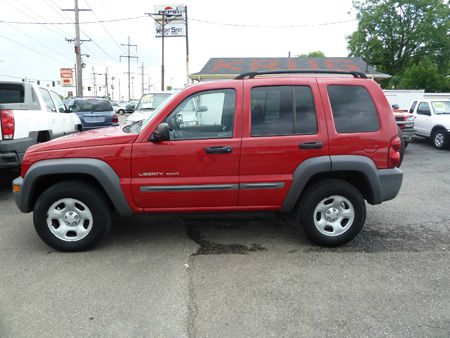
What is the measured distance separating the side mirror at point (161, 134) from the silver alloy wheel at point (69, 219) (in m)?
1.07

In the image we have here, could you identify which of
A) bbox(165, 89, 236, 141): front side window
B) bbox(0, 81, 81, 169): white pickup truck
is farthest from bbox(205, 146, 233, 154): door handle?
bbox(0, 81, 81, 169): white pickup truck

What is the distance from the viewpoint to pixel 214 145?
13.4ft

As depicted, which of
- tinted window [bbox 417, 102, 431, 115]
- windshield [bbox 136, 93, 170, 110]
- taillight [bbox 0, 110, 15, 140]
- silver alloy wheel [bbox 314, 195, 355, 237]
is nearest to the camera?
silver alloy wheel [bbox 314, 195, 355, 237]

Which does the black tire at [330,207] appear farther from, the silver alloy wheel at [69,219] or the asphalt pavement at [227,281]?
the silver alloy wheel at [69,219]

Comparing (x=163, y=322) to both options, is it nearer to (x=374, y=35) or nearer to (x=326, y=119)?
(x=326, y=119)

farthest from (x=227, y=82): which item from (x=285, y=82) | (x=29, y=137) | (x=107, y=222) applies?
(x=29, y=137)

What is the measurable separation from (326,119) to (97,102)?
38.9 feet

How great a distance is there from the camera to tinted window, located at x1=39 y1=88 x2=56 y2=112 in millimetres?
7935

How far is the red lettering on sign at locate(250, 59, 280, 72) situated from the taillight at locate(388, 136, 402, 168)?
26.6 m

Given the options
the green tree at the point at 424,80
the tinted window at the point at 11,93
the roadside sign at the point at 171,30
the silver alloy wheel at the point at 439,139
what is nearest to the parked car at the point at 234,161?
the tinted window at the point at 11,93

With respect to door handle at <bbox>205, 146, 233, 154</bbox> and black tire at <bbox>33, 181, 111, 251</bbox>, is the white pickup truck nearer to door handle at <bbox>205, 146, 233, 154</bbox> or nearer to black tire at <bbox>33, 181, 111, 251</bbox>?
black tire at <bbox>33, 181, 111, 251</bbox>

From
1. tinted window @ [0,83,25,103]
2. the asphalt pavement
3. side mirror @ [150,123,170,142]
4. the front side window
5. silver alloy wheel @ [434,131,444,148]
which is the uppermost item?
tinted window @ [0,83,25,103]

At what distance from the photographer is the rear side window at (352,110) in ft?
13.9

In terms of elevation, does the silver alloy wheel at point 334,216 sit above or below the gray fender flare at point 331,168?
below
